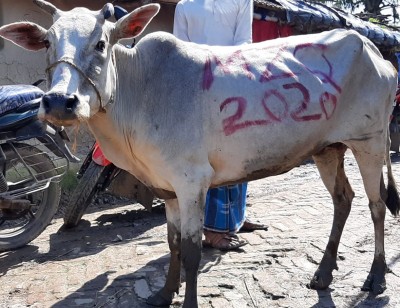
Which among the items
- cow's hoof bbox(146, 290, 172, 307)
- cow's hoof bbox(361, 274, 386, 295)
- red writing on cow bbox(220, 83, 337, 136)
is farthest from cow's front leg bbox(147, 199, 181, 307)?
cow's hoof bbox(361, 274, 386, 295)

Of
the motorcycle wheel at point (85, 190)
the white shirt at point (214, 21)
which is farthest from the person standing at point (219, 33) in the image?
the motorcycle wheel at point (85, 190)

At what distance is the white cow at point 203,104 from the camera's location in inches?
123

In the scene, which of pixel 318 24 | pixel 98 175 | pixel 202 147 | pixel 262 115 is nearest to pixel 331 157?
pixel 262 115

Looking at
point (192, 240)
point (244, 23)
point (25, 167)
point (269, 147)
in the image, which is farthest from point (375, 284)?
point (25, 167)

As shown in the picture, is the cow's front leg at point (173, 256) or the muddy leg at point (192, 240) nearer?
the muddy leg at point (192, 240)

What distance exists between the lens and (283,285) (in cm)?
400

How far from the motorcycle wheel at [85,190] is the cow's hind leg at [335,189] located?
208cm

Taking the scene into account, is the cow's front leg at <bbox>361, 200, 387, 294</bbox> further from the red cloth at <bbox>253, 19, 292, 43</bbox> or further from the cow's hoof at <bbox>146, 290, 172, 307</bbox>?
the red cloth at <bbox>253, 19, 292, 43</bbox>

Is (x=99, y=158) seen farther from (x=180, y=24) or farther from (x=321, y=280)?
(x=321, y=280)

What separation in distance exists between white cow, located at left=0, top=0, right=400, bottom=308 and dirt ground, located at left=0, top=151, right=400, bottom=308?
0.22 m

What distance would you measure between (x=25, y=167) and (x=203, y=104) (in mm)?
2131

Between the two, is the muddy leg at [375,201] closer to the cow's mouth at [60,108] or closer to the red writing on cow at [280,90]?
the red writing on cow at [280,90]

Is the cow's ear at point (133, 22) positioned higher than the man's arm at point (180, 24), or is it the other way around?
the cow's ear at point (133, 22)

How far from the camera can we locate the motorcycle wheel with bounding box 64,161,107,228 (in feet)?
17.4
